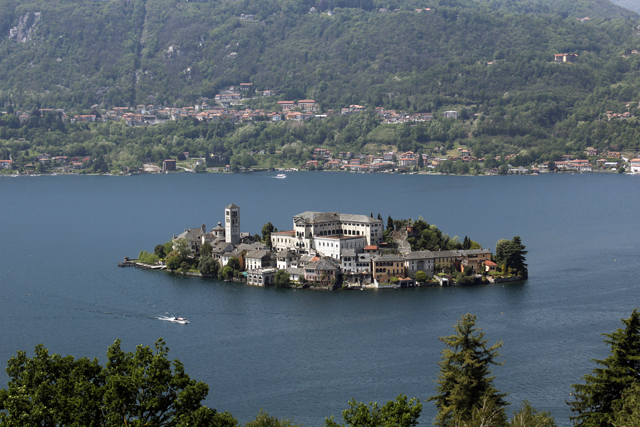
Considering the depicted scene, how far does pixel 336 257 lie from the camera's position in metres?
42.6

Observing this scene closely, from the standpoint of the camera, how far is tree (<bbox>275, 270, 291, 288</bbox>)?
4091 cm

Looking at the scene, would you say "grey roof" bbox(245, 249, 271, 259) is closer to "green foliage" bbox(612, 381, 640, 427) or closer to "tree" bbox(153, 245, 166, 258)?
"tree" bbox(153, 245, 166, 258)

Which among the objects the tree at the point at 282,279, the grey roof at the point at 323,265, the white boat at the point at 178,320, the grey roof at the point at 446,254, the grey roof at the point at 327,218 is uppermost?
the grey roof at the point at 327,218

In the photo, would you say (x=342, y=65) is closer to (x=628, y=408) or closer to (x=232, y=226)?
(x=232, y=226)

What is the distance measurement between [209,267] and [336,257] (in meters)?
6.54

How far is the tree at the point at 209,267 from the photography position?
43.8 m

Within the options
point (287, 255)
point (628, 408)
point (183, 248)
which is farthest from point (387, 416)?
point (183, 248)

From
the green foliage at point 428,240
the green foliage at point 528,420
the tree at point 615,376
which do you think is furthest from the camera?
the green foliage at point 428,240

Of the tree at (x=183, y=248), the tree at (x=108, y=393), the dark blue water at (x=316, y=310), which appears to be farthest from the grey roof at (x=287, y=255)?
the tree at (x=108, y=393)

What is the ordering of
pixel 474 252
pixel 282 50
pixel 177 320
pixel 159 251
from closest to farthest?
pixel 177 320, pixel 474 252, pixel 159 251, pixel 282 50

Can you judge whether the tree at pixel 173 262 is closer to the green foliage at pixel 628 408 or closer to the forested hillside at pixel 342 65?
the green foliage at pixel 628 408

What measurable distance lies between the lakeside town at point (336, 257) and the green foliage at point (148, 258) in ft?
0.19

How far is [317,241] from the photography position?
144ft

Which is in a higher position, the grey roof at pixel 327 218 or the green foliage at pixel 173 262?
the grey roof at pixel 327 218
